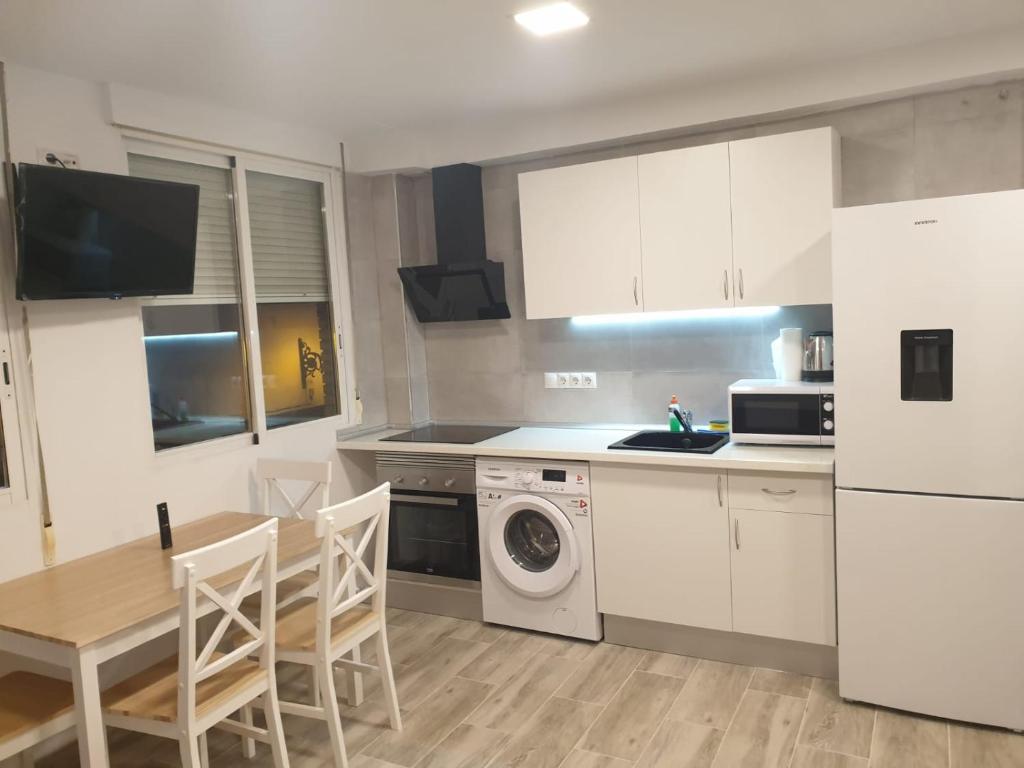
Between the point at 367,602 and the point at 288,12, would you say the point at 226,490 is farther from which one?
the point at 288,12

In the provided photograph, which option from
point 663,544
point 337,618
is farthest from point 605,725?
point 337,618

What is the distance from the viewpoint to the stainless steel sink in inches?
129

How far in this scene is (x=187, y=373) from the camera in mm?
3381

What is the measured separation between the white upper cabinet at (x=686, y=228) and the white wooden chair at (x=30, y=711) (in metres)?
2.63

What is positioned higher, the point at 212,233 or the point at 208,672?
the point at 212,233

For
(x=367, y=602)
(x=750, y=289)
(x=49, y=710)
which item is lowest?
(x=367, y=602)

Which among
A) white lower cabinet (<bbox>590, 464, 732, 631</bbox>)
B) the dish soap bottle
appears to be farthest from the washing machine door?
the dish soap bottle

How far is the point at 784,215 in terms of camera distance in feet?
10.4

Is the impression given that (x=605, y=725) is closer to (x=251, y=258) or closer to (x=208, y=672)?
(x=208, y=672)

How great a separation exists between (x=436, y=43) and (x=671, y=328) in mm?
1770

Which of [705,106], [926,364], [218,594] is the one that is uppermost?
[705,106]

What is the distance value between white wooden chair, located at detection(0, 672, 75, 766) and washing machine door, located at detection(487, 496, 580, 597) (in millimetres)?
1822

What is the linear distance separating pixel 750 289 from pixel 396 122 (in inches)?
74.7

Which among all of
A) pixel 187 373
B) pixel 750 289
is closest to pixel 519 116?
pixel 750 289
